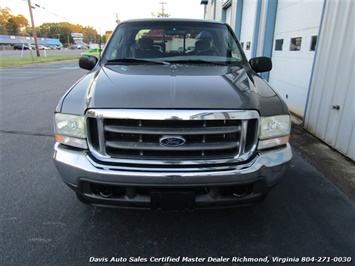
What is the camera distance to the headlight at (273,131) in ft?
7.11

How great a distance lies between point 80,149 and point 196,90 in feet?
3.32

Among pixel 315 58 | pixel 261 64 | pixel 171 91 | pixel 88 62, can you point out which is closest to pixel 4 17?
pixel 88 62

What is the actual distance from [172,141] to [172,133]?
62 mm

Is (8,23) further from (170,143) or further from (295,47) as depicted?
(170,143)

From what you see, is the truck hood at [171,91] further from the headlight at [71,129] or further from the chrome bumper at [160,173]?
the chrome bumper at [160,173]

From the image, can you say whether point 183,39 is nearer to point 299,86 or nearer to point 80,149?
point 80,149

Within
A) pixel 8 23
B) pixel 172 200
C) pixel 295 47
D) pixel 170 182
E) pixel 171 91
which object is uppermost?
pixel 8 23

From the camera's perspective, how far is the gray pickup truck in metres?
1.99

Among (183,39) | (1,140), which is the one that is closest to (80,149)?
(183,39)

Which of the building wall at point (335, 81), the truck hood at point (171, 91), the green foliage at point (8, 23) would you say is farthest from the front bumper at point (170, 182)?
the green foliage at point (8, 23)

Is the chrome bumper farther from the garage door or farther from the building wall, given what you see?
the garage door

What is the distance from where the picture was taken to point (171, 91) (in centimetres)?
213

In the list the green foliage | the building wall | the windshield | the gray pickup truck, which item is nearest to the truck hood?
the gray pickup truck

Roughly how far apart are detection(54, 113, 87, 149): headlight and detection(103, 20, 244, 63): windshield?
1.18m
